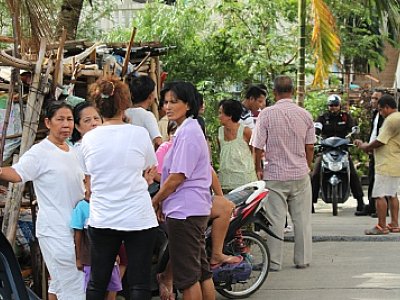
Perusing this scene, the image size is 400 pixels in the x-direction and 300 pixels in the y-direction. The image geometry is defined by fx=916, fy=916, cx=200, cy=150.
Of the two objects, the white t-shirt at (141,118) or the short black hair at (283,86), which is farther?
the short black hair at (283,86)

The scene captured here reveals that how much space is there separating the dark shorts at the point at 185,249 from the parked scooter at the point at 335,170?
22.5 ft

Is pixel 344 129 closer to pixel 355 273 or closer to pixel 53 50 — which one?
pixel 355 273

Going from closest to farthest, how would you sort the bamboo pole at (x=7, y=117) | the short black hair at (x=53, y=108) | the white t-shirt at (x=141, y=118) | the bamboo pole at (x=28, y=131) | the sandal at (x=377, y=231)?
the short black hair at (x=53, y=108)
the bamboo pole at (x=28, y=131)
the bamboo pole at (x=7, y=117)
the white t-shirt at (x=141, y=118)
the sandal at (x=377, y=231)

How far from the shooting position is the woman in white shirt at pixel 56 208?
6.41 meters

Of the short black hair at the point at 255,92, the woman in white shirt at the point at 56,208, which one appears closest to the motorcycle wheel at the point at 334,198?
the short black hair at the point at 255,92

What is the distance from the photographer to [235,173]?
979 cm

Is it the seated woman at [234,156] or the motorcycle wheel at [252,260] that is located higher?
the seated woman at [234,156]

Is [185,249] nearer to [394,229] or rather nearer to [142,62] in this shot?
[142,62]

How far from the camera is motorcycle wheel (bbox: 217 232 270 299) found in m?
8.35

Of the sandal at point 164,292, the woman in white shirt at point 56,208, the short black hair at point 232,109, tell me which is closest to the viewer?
the woman in white shirt at point 56,208

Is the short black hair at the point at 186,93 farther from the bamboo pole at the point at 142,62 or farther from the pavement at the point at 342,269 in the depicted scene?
the bamboo pole at the point at 142,62

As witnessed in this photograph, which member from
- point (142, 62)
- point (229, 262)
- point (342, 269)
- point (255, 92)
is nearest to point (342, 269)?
point (342, 269)

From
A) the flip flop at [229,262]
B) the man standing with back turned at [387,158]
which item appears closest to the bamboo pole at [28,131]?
the flip flop at [229,262]

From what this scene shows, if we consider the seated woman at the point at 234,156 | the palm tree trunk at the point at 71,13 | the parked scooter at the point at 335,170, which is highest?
the palm tree trunk at the point at 71,13
